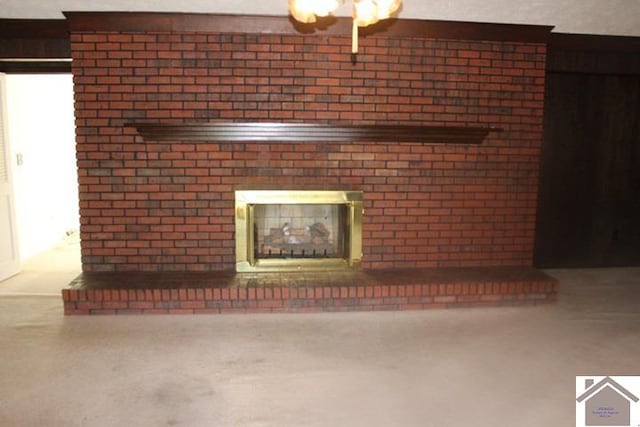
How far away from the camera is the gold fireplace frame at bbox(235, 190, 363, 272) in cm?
390

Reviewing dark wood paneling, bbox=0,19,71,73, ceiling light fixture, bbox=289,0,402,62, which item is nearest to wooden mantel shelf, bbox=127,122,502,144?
dark wood paneling, bbox=0,19,71,73

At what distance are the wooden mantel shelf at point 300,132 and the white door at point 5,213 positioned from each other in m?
1.63

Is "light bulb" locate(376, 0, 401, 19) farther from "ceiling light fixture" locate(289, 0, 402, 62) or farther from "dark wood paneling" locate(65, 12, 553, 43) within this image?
"dark wood paneling" locate(65, 12, 553, 43)

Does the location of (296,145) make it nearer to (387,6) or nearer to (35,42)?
(387,6)

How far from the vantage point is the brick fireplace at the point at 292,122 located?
3.79 meters

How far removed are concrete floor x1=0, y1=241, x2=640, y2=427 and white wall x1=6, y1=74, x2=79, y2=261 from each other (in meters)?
1.81

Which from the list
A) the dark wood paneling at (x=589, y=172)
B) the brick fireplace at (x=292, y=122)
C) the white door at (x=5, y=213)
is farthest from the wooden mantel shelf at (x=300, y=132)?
the white door at (x=5, y=213)

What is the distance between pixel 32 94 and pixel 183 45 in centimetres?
280

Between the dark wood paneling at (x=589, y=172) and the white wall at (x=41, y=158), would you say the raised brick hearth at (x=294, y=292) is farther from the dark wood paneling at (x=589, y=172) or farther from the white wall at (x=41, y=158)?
the white wall at (x=41, y=158)

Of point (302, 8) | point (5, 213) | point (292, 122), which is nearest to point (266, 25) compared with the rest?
point (292, 122)

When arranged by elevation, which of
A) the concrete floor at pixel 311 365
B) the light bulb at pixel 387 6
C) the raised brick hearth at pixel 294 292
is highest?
the light bulb at pixel 387 6

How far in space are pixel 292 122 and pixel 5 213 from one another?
9.17ft

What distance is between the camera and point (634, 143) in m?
4.87

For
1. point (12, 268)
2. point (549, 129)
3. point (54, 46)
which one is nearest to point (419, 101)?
point (549, 129)
